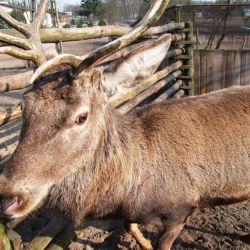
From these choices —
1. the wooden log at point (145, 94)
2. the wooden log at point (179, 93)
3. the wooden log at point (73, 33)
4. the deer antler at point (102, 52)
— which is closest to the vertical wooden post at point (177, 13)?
the wooden log at point (145, 94)

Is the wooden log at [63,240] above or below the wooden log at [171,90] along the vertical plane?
below

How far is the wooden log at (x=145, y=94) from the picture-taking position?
4.95 metres

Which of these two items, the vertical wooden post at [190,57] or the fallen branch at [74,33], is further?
the vertical wooden post at [190,57]

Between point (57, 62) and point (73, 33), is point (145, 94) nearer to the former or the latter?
point (73, 33)

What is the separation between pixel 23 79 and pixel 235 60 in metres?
5.85

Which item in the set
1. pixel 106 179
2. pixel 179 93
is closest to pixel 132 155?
pixel 106 179

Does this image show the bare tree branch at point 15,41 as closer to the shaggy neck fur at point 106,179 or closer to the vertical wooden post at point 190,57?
the shaggy neck fur at point 106,179

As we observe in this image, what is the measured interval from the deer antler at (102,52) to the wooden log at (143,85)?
155cm

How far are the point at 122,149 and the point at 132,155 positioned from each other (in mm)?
107

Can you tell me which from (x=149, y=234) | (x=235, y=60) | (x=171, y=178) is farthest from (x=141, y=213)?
(x=235, y=60)

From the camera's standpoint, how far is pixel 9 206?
226 cm

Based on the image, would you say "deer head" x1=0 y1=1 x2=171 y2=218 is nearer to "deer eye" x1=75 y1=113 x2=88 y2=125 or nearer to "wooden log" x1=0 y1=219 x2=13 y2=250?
"deer eye" x1=75 y1=113 x2=88 y2=125

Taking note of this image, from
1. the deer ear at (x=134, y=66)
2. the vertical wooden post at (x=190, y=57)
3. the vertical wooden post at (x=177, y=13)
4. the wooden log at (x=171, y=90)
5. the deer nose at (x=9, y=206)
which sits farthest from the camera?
the vertical wooden post at (x=177, y=13)

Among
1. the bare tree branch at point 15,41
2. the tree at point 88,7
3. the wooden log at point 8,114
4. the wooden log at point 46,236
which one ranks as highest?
the tree at point 88,7
